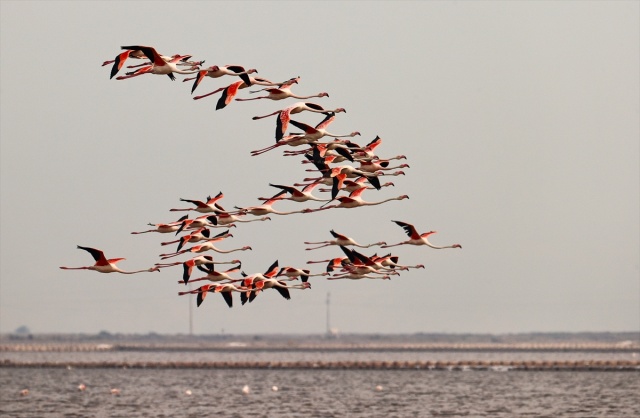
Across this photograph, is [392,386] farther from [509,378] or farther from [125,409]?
[125,409]

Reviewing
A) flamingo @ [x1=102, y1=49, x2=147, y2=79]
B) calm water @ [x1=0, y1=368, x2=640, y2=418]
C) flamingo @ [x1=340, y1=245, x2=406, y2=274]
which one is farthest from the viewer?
calm water @ [x1=0, y1=368, x2=640, y2=418]

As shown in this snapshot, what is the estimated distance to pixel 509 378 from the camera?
136625mm

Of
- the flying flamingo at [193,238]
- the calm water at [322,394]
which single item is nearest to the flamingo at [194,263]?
the flying flamingo at [193,238]

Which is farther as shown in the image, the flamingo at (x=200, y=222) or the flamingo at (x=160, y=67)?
the flamingo at (x=200, y=222)

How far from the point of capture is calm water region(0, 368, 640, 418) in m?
A: 96.4

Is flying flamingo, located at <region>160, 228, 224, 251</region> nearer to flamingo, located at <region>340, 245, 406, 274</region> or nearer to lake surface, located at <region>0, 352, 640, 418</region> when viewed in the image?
flamingo, located at <region>340, 245, 406, 274</region>

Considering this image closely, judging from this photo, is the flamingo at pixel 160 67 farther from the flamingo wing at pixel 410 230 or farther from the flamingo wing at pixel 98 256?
the flamingo wing at pixel 410 230

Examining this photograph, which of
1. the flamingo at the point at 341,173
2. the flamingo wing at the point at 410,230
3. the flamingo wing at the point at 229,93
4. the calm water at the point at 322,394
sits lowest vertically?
the calm water at the point at 322,394

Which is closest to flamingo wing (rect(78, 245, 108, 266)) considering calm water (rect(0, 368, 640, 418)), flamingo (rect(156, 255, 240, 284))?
flamingo (rect(156, 255, 240, 284))

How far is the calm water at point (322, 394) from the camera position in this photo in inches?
3794

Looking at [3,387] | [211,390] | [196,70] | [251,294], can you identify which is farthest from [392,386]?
[196,70]

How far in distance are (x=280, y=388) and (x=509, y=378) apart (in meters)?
29.3

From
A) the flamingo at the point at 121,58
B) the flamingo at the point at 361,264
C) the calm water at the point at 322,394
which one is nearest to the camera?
the flamingo at the point at 121,58

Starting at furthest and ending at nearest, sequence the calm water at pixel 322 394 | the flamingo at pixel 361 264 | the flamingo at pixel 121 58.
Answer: the calm water at pixel 322 394, the flamingo at pixel 361 264, the flamingo at pixel 121 58
